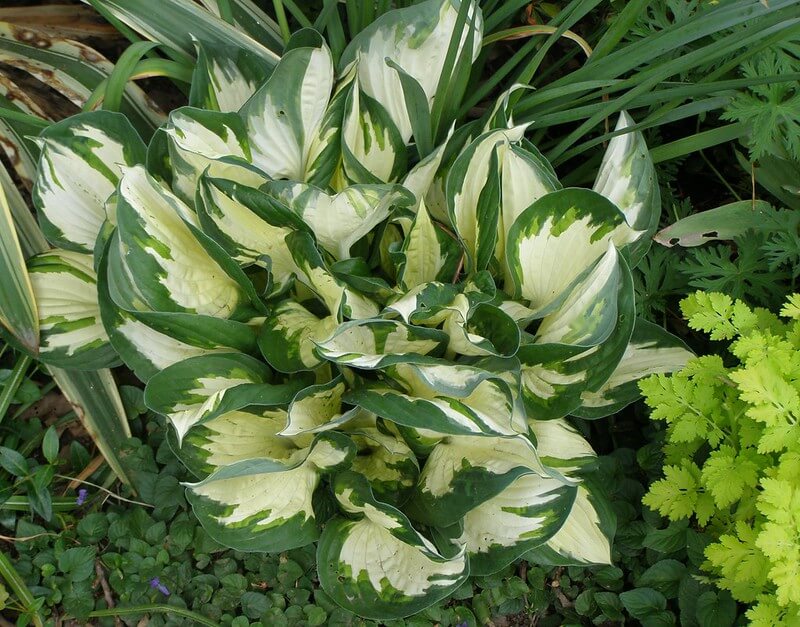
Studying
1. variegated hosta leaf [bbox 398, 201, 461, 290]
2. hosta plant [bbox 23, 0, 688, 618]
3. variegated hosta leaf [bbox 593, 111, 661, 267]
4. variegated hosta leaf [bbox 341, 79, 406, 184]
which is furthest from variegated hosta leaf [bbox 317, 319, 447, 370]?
variegated hosta leaf [bbox 593, 111, 661, 267]

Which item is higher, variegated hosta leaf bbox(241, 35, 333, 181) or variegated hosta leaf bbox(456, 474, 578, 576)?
variegated hosta leaf bbox(241, 35, 333, 181)

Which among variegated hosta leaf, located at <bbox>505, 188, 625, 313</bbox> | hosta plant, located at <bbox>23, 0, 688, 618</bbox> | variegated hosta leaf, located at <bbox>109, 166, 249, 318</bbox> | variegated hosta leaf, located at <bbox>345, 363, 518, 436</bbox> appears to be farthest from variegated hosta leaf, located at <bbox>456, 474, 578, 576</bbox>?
variegated hosta leaf, located at <bbox>109, 166, 249, 318</bbox>

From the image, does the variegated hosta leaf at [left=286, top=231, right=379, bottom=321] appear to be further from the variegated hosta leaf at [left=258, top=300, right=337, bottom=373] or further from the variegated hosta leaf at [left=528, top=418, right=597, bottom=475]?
the variegated hosta leaf at [left=528, top=418, right=597, bottom=475]

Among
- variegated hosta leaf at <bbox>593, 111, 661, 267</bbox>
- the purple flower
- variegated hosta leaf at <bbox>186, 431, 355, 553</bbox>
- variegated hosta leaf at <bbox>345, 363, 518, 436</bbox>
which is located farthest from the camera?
the purple flower

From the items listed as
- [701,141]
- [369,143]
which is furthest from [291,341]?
[701,141]

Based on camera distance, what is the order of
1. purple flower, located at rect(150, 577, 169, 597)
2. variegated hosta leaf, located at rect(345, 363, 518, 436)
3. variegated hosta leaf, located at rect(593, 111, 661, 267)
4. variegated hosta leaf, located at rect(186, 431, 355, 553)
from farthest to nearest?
purple flower, located at rect(150, 577, 169, 597)
variegated hosta leaf, located at rect(593, 111, 661, 267)
variegated hosta leaf, located at rect(186, 431, 355, 553)
variegated hosta leaf, located at rect(345, 363, 518, 436)

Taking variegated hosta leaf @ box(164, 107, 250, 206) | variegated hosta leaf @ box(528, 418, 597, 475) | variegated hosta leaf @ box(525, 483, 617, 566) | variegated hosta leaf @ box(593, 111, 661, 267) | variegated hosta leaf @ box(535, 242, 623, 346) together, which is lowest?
variegated hosta leaf @ box(525, 483, 617, 566)

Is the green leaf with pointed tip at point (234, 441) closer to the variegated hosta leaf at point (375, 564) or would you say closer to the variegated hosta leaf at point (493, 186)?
the variegated hosta leaf at point (375, 564)

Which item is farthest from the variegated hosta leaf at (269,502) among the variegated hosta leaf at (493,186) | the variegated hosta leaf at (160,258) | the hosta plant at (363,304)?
the variegated hosta leaf at (493,186)

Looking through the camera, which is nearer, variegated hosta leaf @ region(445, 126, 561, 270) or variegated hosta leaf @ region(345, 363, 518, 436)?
variegated hosta leaf @ region(345, 363, 518, 436)
